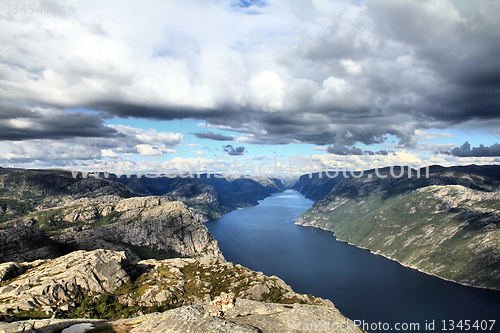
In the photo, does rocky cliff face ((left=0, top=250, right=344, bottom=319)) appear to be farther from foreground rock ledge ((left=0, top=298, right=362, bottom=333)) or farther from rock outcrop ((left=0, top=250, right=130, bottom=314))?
foreground rock ledge ((left=0, top=298, right=362, bottom=333))

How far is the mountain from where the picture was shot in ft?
152

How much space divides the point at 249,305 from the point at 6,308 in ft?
318

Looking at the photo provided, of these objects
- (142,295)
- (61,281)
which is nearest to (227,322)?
(142,295)

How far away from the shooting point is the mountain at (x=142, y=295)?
4619cm

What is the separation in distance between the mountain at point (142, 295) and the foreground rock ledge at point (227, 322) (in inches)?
7.8

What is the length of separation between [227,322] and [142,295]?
10843cm

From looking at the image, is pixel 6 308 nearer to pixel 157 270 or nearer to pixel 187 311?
pixel 157 270

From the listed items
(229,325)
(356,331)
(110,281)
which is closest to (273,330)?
(229,325)

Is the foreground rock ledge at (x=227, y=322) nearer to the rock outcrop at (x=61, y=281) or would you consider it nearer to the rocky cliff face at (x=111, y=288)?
the rocky cliff face at (x=111, y=288)

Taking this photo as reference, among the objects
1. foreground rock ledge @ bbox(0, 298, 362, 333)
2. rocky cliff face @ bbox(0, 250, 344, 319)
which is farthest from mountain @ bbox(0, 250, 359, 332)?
foreground rock ledge @ bbox(0, 298, 362, 333)

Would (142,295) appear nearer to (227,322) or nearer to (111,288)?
(111,288)

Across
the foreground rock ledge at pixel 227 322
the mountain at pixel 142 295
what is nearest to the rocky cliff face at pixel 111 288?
the mountain at pixel 142 295

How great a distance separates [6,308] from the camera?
296 feet

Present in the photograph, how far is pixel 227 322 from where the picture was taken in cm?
3741
